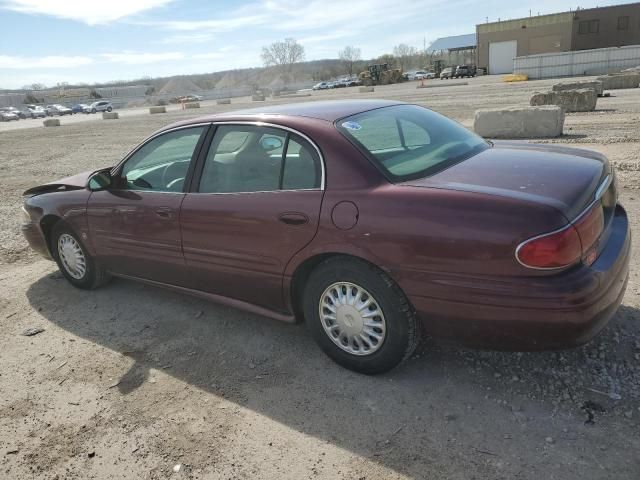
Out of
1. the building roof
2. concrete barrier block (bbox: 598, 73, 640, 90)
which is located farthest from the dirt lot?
the building roof

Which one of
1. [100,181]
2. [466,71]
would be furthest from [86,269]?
[466,71]

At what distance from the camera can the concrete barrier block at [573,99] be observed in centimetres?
1496

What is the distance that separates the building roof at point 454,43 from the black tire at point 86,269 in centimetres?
8809

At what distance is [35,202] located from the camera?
194 inches

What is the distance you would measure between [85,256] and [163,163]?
1257 millimetres

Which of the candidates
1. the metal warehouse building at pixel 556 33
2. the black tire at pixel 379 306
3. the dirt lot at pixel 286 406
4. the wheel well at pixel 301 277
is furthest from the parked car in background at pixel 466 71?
the black tire at pixel 379 306

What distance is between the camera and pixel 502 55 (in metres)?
65.4

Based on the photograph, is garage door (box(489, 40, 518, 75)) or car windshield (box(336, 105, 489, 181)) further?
garage door (box(489, 40, 518, 75))

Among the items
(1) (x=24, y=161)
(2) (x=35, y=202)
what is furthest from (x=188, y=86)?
(2) (x=35, y=202)

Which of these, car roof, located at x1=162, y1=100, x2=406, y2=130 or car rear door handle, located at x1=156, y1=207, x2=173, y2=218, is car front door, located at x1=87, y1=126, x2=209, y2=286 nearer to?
car rear door handle, located at x1=156, y1=207, x2=173, y2=218

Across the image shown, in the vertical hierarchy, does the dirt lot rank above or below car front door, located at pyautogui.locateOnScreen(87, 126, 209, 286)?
below

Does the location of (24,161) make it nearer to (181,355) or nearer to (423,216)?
(181,355)

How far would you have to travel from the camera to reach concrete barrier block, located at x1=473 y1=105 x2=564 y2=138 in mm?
10938

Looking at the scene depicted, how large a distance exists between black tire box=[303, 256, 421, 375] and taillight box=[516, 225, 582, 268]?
2.37 feet
